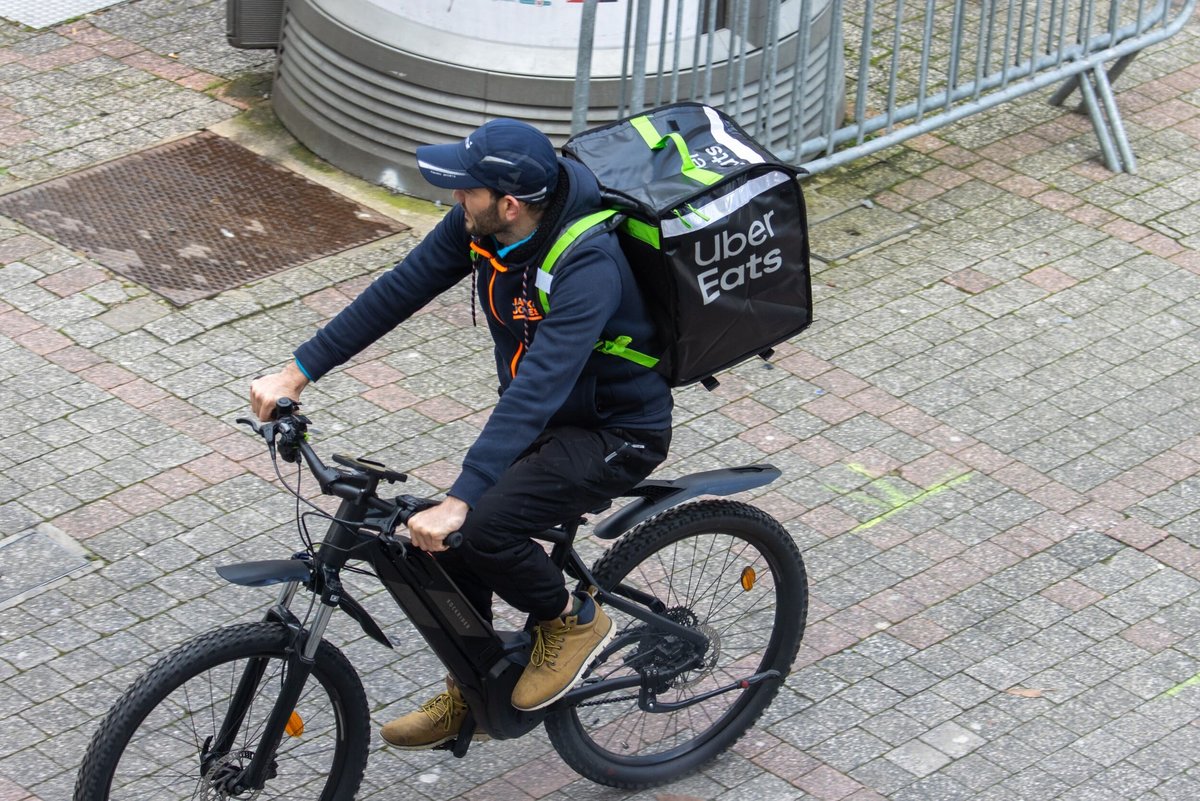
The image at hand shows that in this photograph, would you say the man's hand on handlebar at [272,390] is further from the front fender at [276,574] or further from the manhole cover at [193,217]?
the manhole cover at [193,217]

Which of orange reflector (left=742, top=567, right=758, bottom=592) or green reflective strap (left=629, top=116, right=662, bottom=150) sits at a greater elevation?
green reflective strap (left=629, top=116, right=662, bottom=150)

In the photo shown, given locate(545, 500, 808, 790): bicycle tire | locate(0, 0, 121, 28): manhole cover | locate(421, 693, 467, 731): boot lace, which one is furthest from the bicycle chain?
locate(0, 0, 121, 28): manhole cover

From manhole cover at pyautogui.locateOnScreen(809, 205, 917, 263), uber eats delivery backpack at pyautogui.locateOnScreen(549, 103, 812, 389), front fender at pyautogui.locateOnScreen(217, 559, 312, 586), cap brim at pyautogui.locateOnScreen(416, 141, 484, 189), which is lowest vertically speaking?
manhole cover at pyautogui.locateOnScreen(809, 205, 917, 263)

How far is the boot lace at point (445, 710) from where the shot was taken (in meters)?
5.06

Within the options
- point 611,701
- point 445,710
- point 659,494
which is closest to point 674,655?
point 611,701

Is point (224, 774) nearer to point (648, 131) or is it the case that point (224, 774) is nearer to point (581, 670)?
point (581, 670)

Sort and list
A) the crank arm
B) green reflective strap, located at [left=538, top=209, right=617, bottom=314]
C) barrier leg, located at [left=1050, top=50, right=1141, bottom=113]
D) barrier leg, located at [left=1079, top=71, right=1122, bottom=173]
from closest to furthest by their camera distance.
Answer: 1. green reflective strap, located at [left=538, top=209, right=617, bottom=314]
2. the crank arm
3. barrier leg, located at [left=1079, top=71, right=1122, bottom=173]
4. barrier leg, located at [left=1050, top=50, right=1141, bottom=113]

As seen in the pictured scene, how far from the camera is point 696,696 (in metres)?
5.38

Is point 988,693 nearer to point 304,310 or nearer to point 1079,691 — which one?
point 1079,691

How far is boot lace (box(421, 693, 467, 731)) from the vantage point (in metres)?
5.06

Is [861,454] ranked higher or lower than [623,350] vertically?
lower

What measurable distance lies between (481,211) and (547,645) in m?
1.24

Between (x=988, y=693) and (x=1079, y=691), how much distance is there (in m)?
0.30

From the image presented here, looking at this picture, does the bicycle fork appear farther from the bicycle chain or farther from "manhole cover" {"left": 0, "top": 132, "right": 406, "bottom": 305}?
"manhole cover" {"left": 0, "top": 132, "right": 406, "bottom": 305}
